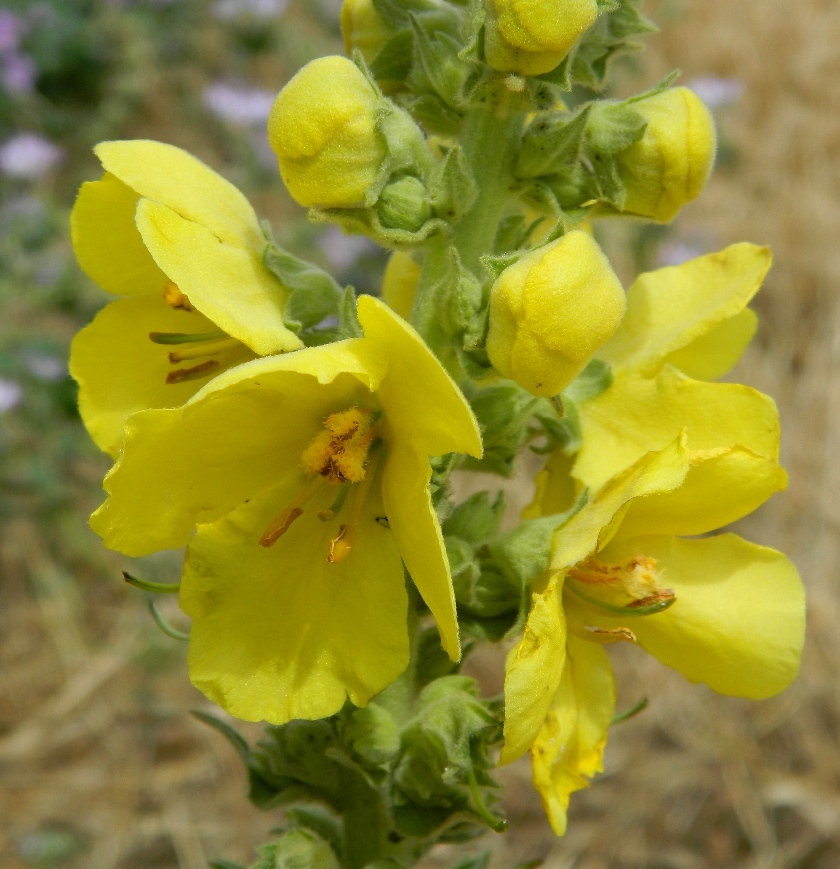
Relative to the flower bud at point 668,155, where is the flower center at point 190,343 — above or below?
below

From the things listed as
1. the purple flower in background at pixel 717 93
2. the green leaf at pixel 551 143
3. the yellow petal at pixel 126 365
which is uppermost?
the green leaf at pixel 551 143

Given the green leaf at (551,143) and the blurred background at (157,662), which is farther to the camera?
the blurred background at (157,662)

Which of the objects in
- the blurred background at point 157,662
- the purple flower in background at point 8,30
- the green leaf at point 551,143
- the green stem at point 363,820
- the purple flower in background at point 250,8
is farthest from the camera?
the purple flower in background at point 250,8

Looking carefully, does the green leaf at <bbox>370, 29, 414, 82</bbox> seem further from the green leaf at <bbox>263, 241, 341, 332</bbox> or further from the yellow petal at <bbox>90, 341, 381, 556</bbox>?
the yellow petal at <bbox>90, 341, 381, 556</bbox>

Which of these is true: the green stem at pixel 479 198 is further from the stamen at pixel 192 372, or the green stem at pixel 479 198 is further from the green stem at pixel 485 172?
the stamen at pixel 192 372

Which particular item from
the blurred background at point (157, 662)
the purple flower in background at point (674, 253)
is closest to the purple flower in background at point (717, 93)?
the blurred background at point (157, 662)

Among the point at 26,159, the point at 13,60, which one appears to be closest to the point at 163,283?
the point at 26,159

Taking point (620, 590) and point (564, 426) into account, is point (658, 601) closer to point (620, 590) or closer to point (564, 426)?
point (620, 590)

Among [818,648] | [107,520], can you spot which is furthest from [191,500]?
[818,648]
